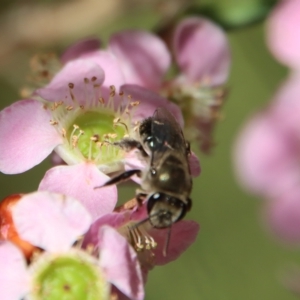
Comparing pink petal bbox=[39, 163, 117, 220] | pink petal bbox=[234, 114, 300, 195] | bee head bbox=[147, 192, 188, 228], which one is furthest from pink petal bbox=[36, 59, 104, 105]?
pink petal bbox=[234, 114, 300, 195]

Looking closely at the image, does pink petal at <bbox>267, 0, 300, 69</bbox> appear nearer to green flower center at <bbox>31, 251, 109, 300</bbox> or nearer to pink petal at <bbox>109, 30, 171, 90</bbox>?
pink petal at <bbox>109, 30, 171, 90</bbox>

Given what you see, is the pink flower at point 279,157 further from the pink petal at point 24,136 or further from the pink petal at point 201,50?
the pink petal at point 24,136

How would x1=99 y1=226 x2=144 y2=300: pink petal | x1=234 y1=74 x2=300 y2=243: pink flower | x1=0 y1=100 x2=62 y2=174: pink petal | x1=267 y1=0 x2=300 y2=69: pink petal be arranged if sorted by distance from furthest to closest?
x1=234 y1=74 x2=300 y2=243: pink flower, x1=267 y1=0 x2=300 y2=69: pink petal, x1=0 y1=100 x2=62 y2=174: pink petal, x1=99 y1=226 x2=144 y2=300: pink petal

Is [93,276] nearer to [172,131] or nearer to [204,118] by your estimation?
[172,131]

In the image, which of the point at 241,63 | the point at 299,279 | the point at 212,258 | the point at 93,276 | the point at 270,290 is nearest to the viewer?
the point at 93,276

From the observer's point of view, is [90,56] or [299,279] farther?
[299,279]

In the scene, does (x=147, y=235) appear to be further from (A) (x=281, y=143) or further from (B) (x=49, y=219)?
(A) (x=281, y=143)

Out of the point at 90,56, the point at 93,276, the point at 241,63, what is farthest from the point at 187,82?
the point at 241,63
